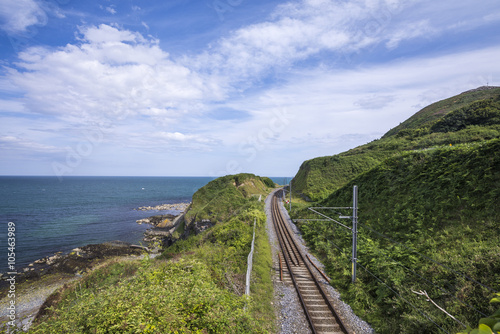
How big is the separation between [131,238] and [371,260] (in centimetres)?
4380

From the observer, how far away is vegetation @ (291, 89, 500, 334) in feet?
33.1

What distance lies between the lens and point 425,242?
14289 mm

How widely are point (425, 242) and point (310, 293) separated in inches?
306

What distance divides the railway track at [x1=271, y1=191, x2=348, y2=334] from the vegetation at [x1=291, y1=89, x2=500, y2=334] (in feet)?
4.73

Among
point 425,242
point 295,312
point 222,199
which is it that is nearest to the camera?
point 295,312

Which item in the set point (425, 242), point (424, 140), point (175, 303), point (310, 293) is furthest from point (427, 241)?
point (424, 140)

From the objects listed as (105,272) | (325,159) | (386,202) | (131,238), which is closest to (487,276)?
(386,202)

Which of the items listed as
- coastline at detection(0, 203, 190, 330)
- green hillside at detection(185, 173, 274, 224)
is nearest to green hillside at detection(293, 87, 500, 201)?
green hillside at detection(185, 173, 274, 224)

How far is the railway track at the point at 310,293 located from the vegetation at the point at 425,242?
1.44 meters

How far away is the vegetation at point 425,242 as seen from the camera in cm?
1008

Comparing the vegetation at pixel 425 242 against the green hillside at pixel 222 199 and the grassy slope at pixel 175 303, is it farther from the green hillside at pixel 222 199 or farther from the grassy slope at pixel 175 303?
the green hillside at pixel 222 199

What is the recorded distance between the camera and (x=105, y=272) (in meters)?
19.0

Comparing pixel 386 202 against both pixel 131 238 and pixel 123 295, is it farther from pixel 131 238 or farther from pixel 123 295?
pixel 131 238

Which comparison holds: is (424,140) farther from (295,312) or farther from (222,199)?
(295,312)
